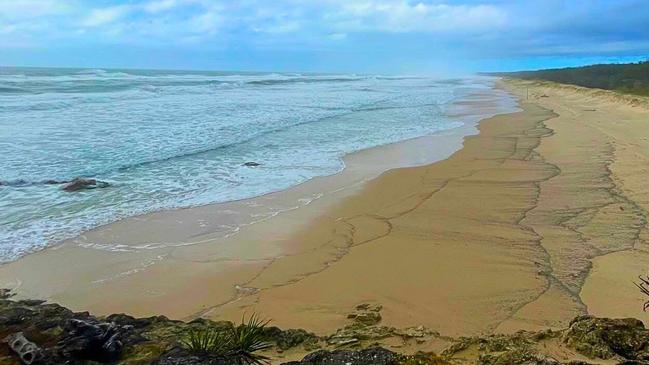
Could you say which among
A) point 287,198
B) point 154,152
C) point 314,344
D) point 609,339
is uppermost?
point 609,339

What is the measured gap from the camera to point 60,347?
11.8ft

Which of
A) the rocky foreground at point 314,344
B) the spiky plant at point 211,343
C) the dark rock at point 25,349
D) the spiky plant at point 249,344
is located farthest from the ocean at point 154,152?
the spiky plant at point 249,344

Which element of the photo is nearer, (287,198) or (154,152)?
(287,198)

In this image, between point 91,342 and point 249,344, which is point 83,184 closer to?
point 91,342

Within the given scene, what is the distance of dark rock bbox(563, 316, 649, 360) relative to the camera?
356 cm

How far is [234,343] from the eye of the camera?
3596 millimetres

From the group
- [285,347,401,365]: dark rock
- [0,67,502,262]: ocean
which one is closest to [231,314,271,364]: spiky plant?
[285,347,401,365]: dark rock

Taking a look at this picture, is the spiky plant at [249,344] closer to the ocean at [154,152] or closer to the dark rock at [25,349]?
the dark rock at [25,349]

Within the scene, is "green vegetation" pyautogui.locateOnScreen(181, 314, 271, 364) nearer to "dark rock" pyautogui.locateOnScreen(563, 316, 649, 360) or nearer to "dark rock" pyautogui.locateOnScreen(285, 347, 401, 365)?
"dark rock" pyautogui.locateOnScreen(285, 347, 401, 365)

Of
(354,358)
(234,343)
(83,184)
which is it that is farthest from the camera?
(83,184)

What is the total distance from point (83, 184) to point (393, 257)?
745 cm

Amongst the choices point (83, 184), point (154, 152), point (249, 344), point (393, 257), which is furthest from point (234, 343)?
point (154, 152)

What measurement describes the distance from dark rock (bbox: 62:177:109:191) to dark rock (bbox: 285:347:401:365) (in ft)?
28.9

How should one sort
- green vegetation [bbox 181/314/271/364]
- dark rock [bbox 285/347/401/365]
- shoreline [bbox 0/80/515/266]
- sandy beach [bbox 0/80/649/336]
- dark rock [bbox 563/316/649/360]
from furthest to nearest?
1. shoreline [bbox 0/80/515/266]
2. sandy beach [bbox 0/80/649/336]
3. dark rock [bbox 563/316/649/360]
4. green vegetation [bbox 181/314/271/364]
5. dark rock [bbox 285/347/401/365]
